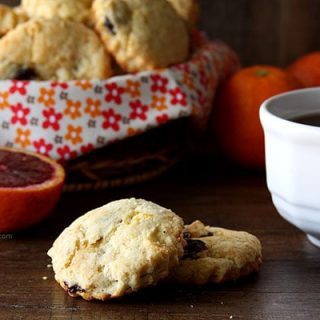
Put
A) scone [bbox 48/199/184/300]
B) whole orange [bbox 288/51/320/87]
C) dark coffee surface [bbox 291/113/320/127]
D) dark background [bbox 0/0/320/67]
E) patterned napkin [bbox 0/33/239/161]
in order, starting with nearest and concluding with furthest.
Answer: scone [bbox 48/199/184/300], dark coffee surface [bbox 291/113/320/127], patterned napkin [bbox 0/33/239/161], whole orange [bbox 288/51/320/87], dark background [bbox 0/0/320/67]

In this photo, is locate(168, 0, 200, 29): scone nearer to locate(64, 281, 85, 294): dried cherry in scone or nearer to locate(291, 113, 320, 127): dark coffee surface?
locate(291, 113, 320, 127): dark coffee surface

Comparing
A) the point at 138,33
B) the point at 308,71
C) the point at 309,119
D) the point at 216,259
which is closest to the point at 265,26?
the point at 308,71

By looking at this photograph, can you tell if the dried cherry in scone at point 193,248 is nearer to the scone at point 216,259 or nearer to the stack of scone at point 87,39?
the scone at point 216,259

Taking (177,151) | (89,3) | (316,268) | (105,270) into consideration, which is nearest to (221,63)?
(177,151)

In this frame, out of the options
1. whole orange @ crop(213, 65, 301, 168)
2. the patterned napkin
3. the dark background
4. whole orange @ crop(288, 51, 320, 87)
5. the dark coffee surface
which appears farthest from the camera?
the dark background

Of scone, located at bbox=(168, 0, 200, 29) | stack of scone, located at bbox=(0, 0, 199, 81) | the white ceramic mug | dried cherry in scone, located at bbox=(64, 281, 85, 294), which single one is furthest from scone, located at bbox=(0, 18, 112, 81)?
dried cherry in scone, located at bbox=(64, 281, 85, 294)

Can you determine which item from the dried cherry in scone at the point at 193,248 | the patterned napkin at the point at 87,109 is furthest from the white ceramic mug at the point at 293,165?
the patterned napkin at the point at 87,109
